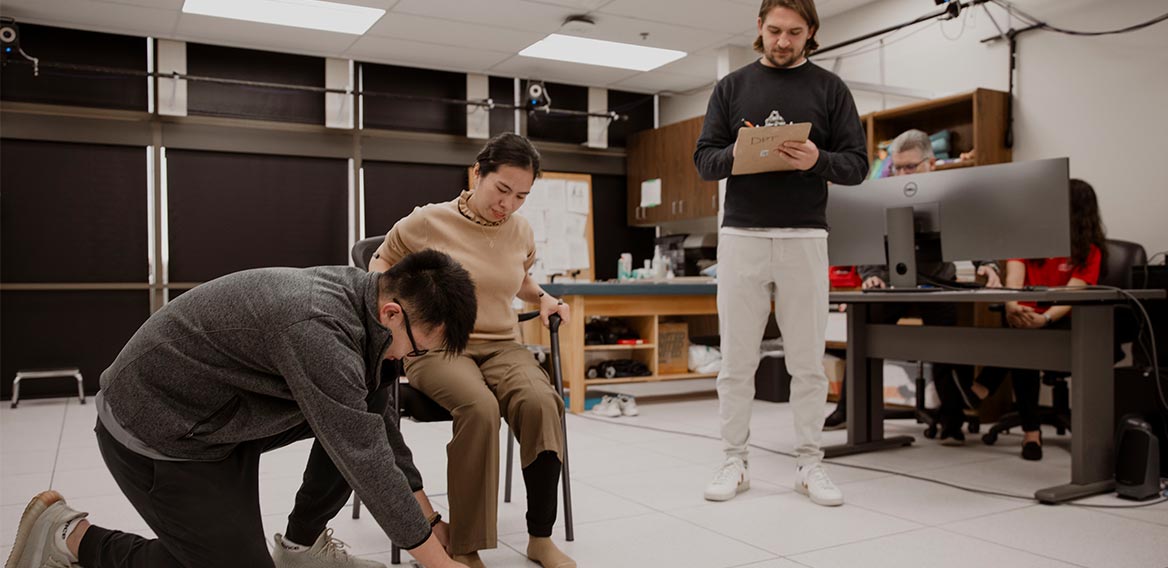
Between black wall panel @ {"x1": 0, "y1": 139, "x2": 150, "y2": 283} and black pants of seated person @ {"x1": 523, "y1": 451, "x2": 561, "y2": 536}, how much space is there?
529 cm

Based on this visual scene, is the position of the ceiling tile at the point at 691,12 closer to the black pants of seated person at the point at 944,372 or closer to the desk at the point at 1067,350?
the black pants of seated person at the point at 944,372

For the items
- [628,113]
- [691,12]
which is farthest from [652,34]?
[628,113]

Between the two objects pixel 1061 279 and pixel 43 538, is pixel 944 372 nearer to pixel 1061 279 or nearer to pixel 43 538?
pixel 1061 279

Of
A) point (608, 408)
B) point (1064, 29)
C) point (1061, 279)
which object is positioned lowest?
point (608, 408)

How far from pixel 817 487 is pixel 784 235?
0.78 meters

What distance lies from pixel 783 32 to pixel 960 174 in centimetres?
87

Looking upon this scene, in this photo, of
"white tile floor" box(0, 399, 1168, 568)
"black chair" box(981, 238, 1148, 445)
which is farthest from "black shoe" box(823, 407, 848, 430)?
"black chair" box(981, 238, 1148, 445)

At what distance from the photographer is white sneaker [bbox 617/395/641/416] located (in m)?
4.68

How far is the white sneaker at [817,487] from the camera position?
259cm

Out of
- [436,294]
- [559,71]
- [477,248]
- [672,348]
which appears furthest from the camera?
[559,71]

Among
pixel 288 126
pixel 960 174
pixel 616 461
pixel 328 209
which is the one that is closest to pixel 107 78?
pixel 288 126

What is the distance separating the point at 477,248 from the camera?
2.26 meters

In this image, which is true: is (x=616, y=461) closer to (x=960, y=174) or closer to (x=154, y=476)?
(x=960, y=174)

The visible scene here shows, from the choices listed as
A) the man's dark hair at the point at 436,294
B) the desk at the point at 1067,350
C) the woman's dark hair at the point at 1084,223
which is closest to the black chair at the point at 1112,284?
the woman's dark hair at the point at 1084,223
